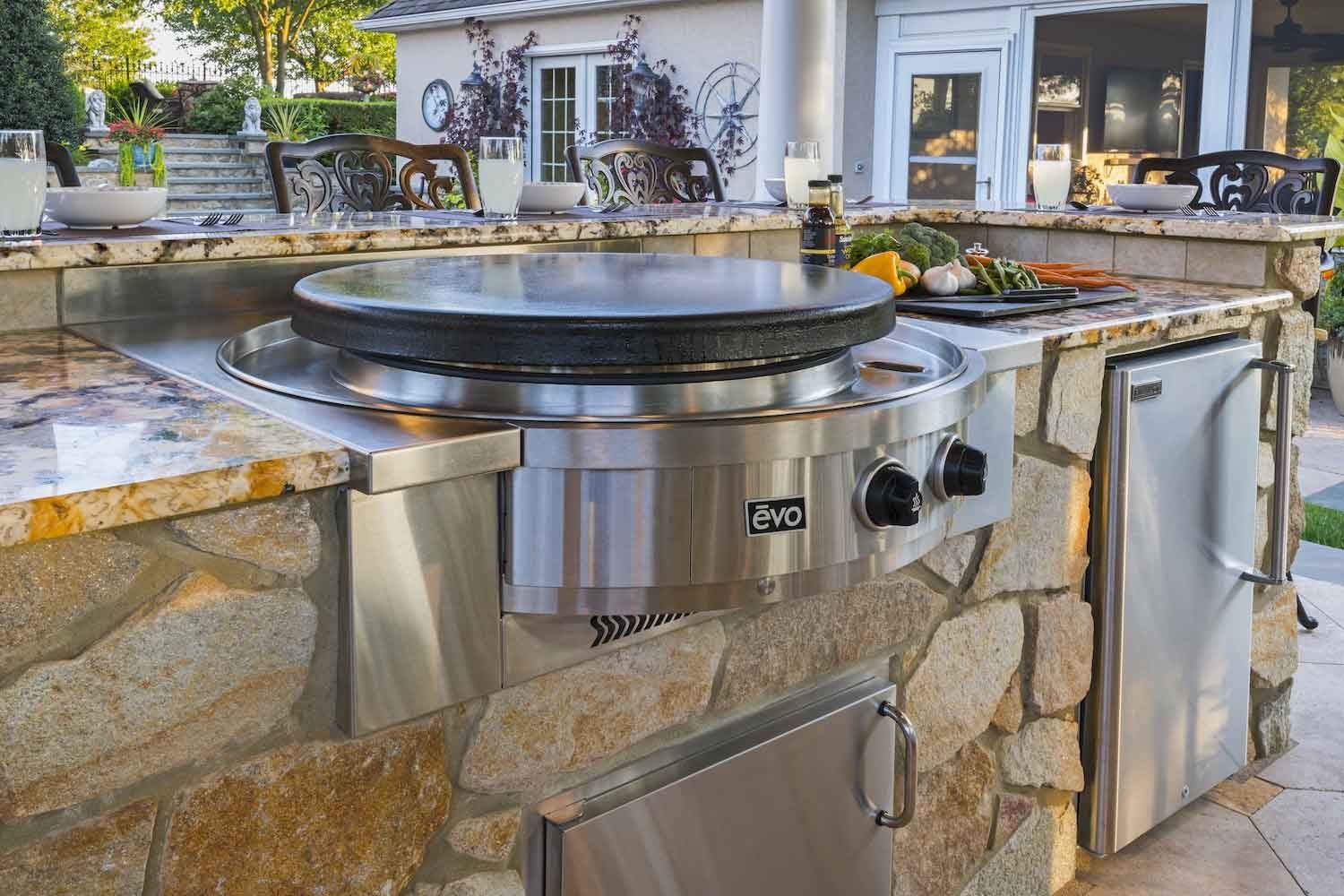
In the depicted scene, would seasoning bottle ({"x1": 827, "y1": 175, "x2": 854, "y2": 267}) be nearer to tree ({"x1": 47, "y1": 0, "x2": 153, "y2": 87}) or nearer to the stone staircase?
the stone staircase

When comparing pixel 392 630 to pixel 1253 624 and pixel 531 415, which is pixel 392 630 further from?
pixel 1253 624

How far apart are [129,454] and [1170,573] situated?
1803mm

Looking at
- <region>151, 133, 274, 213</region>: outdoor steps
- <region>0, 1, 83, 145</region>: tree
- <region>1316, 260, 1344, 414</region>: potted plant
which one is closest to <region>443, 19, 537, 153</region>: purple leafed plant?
<region>151, 133, 274, 213</region>: outdoor steps

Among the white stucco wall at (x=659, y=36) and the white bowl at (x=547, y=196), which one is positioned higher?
the white stucco wall at (x=659, y=36)

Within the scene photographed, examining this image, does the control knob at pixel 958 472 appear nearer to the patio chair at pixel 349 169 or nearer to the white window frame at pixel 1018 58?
the patio chair at pixel 349 169

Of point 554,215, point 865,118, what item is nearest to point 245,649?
point 554,215

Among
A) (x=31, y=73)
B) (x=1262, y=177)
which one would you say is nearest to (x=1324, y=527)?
(x=1262, y=177)

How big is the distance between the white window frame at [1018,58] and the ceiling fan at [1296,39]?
0.26m

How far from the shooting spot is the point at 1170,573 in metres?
2.31

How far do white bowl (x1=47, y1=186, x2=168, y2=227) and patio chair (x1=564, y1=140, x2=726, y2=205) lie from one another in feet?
6.34

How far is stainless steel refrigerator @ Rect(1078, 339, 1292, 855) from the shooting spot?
2.19 meters

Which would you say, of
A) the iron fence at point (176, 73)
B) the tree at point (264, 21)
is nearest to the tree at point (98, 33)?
the iron fence at point (176, 73)

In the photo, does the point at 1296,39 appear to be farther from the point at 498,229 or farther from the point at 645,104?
the point at 498,229

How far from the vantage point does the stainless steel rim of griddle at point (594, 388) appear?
4.24ft
